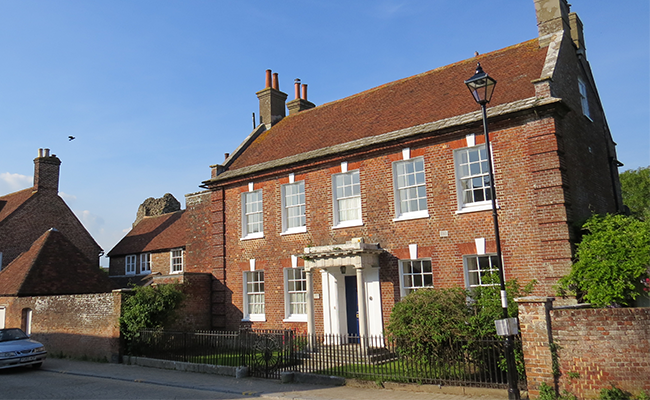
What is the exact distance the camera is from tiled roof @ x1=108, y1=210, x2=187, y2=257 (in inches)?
1320

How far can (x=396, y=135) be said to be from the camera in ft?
54.8

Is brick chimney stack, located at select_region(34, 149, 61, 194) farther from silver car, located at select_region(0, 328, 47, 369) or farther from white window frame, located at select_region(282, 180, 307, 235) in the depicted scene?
white window frame, located at select_region(282, 180, 307, 235)

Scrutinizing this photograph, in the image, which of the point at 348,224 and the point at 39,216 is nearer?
the point at 348,224

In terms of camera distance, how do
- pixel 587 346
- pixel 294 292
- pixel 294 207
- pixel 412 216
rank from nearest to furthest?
pixel 587 346 < pixel 412 216 < pixel 294 292 < pixel 294 207

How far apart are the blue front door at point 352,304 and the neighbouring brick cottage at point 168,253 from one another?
7.14m

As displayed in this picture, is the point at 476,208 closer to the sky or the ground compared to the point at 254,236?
closer to the ground

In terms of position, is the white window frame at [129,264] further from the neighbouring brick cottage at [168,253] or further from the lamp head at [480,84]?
the lamp head at [480,84]

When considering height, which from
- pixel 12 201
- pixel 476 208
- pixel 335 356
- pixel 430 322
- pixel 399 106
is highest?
pixel 12 201

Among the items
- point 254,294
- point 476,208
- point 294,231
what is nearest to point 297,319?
point 254,294

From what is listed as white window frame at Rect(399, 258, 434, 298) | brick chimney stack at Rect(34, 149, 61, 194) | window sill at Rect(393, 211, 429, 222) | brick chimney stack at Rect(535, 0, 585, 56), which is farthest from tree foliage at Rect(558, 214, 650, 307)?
brick chimney stack at Rect(34, 149, 61, 194)

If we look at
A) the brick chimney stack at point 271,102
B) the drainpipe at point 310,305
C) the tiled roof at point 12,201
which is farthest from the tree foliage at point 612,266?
the tiled roof at point 12,201

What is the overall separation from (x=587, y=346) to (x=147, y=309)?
14.6 meters

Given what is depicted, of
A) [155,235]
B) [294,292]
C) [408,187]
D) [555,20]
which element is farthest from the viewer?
[155,235]

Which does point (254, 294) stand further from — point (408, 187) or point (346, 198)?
point (408, 187)
